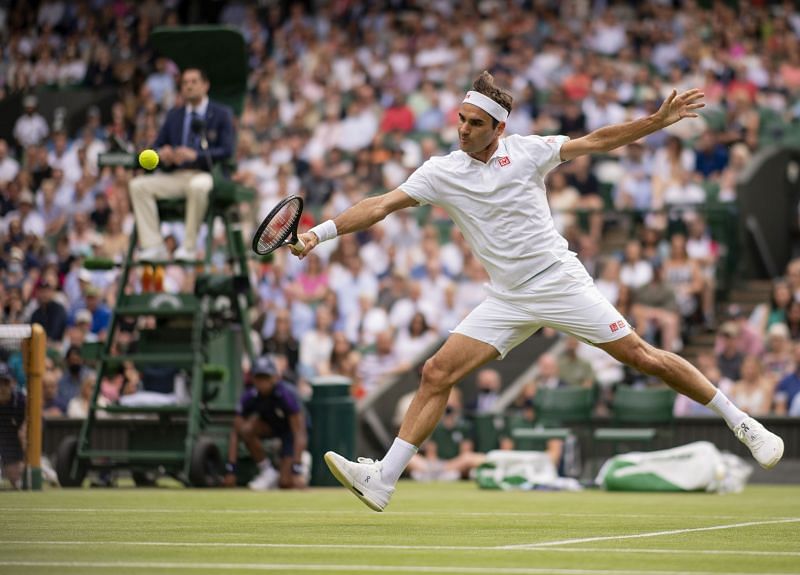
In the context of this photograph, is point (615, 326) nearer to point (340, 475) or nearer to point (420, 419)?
point (420, 419)

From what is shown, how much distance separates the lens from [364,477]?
9.51 metres

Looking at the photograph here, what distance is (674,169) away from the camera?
22344mm

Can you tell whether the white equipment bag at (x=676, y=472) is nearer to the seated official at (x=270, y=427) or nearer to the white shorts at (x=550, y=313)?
the seated official at (x=270, y=427)

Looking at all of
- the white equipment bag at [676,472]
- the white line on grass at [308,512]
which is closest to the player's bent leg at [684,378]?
the white line on grass at [308,512]

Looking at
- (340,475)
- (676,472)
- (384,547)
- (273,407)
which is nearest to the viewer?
(384,547)

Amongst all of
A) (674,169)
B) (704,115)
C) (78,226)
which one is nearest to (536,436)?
(674,169)

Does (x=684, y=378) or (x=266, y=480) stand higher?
(x=684, y=378)

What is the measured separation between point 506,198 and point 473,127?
0.47 meters

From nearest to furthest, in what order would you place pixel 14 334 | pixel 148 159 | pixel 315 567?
pixel 315 567 < pixel 148 159 < pixel 14 334

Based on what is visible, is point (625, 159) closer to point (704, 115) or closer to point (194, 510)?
point (704, 115)

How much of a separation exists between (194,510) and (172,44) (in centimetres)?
605

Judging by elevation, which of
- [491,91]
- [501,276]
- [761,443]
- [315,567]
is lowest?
[315,567]

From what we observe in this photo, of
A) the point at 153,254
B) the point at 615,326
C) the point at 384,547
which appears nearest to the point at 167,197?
the point at 153,254

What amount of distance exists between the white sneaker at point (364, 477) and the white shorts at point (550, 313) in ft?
3.25
